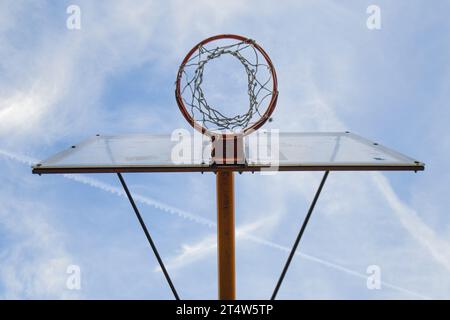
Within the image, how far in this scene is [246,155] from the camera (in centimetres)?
350

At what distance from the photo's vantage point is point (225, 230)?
145 inches

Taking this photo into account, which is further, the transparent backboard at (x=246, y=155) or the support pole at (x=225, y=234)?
the support pole at (x=225, y=234)

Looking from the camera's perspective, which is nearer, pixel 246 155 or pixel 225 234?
pixel 246 155

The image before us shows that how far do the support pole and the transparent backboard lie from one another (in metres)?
0.30

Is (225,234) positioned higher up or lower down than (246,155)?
lower down

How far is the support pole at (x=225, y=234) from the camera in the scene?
11.8 ft

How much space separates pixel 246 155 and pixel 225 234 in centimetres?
79

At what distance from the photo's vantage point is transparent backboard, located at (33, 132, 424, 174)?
10.8 ft

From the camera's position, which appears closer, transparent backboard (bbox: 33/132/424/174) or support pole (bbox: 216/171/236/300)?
transparent backboard (bbox: 33/132/424/174)

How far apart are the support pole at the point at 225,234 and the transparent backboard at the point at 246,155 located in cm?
30

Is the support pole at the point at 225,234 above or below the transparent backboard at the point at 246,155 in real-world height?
below
